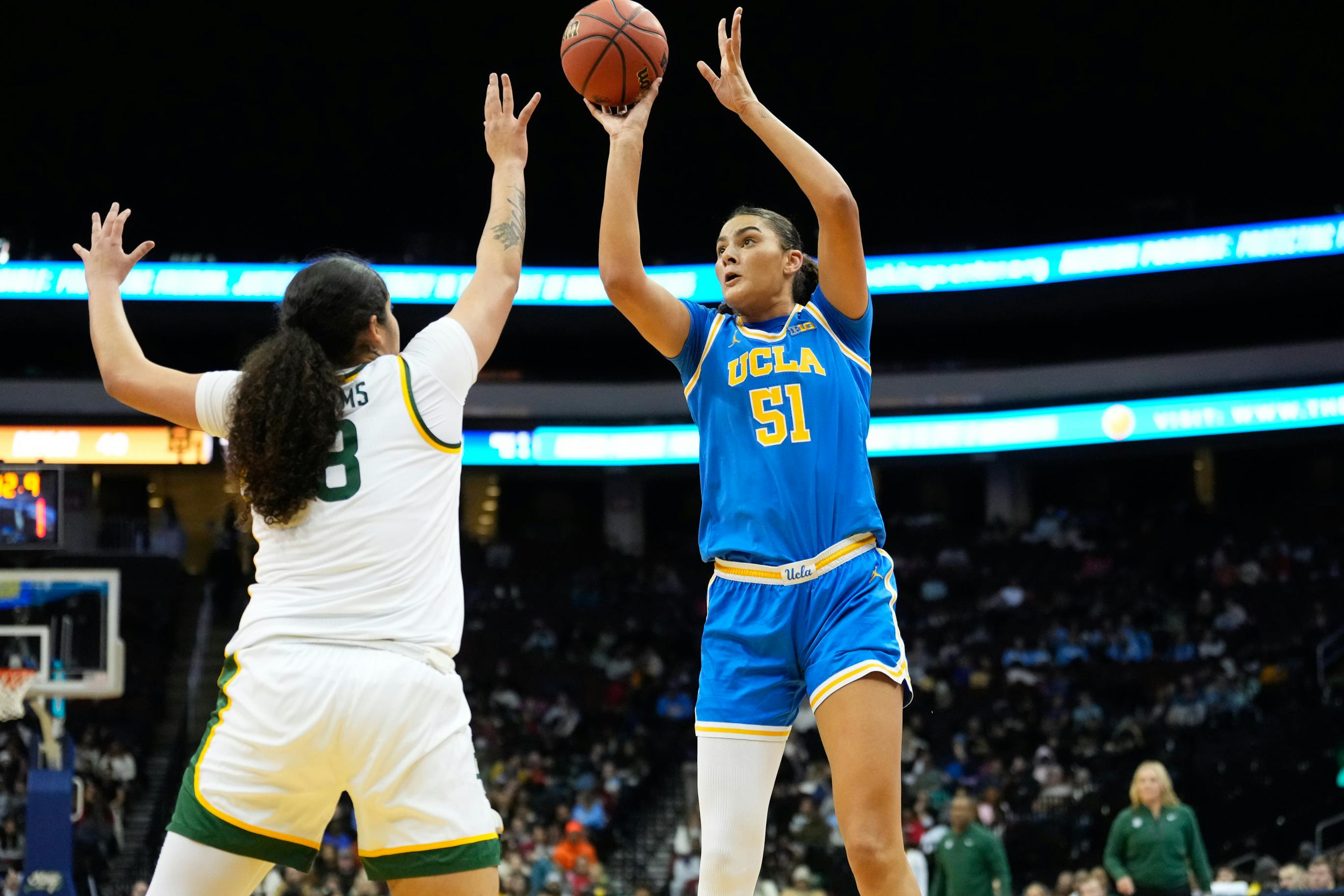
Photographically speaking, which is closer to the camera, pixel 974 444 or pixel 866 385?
pixel 866 385

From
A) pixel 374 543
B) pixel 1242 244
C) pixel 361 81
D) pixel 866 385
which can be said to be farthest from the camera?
pixel 361 81

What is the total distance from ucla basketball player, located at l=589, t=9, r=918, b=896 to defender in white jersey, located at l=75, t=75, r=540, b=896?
3.62ft

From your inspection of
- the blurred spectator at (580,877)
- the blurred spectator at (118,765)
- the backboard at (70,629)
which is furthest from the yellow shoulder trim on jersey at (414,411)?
the blurred spectator at (118,765)

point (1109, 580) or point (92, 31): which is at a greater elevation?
point (92, 31)

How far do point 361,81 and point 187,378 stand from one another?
2231cm

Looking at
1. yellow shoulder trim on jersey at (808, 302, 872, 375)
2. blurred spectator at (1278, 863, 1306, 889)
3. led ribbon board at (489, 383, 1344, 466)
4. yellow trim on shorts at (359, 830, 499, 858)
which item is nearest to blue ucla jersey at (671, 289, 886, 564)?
yellow shoulder trim on jersey at (808, 302, 872, 375)

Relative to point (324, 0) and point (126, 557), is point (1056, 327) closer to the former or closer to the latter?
point (324, 0)

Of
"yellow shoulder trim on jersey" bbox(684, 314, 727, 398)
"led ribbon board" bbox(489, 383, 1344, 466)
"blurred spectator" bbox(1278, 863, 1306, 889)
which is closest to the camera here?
"yellow shoulder trim on jersey" bbox(684, 314, 727, 398)

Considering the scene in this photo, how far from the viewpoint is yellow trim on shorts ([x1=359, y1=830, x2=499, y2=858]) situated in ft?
9.48

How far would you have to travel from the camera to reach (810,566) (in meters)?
4.11

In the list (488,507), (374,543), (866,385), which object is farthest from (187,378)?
(488,507)

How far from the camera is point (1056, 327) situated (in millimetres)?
25219

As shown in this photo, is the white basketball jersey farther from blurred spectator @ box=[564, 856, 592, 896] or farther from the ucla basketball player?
blurred spectator @ box=[564, 856, 592, 896]

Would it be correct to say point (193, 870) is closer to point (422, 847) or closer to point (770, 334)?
point (422, 847)
